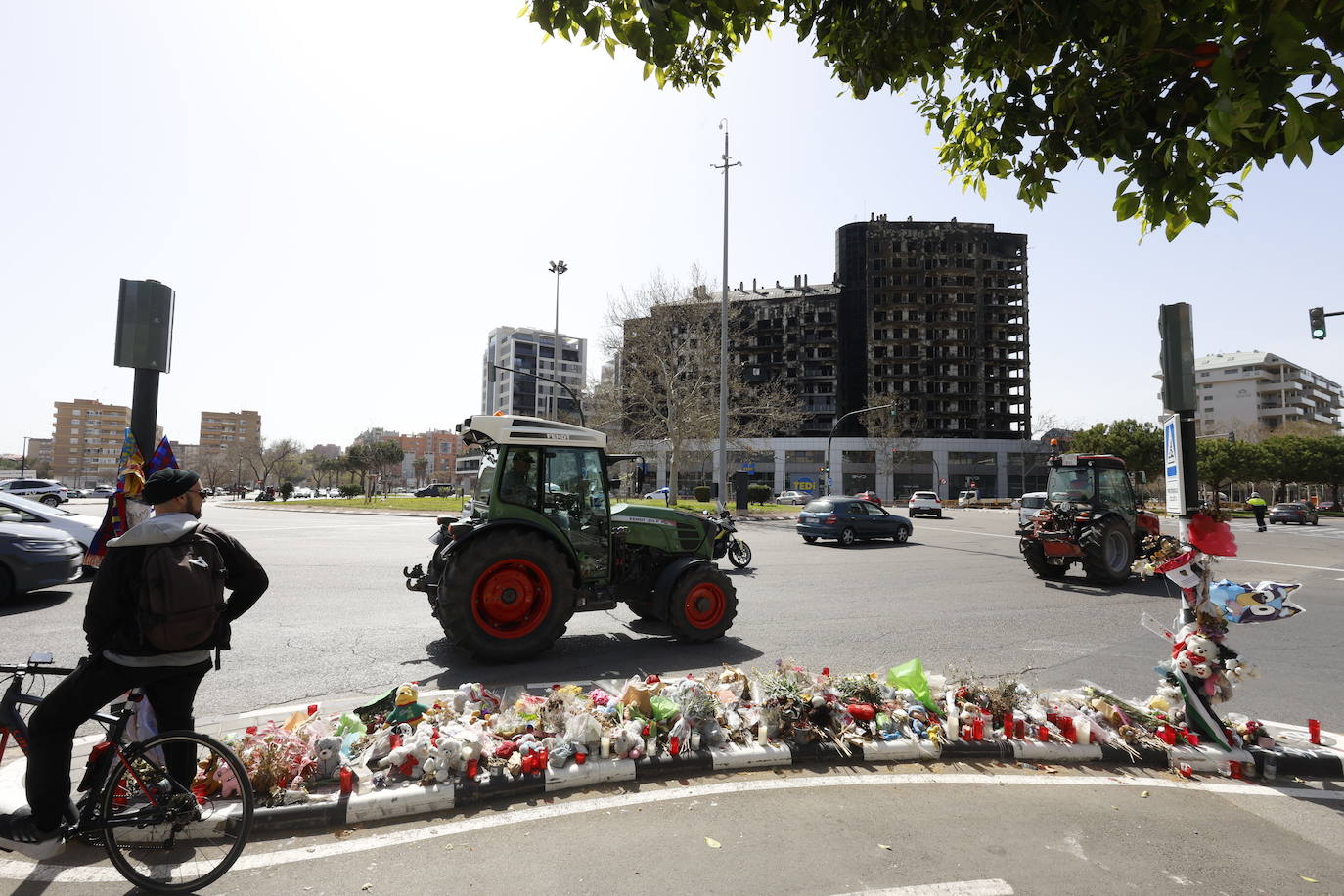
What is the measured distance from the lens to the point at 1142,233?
352 centimetres

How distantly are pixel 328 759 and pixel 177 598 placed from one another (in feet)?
4.25

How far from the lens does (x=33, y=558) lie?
350 inches

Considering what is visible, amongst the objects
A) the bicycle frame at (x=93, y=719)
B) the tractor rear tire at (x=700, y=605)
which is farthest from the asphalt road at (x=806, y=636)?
the bicycle frame at (x=93, y=719)

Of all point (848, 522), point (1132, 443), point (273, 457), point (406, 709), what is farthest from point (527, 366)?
point (406, 709)

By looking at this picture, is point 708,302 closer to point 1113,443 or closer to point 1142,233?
point 1142,233

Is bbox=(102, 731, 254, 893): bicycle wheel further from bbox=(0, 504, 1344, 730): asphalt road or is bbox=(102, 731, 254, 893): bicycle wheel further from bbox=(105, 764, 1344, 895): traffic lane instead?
bbox=(0, 504, 1344, 730): asphalt road

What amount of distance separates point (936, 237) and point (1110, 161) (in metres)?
86.3

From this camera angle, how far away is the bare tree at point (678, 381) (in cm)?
3321

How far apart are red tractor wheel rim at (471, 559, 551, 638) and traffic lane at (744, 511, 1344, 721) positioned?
2.71 m

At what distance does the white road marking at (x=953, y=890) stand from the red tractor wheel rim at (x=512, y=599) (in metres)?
4.33

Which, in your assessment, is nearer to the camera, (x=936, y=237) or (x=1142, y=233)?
(x=1142, y=233)

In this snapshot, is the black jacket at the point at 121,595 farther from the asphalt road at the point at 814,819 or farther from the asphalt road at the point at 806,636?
the asphalt road at the point at 806,636

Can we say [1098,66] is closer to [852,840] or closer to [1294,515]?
[852,840]

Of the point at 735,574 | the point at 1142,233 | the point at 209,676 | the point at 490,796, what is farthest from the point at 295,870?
the point at 735,574
